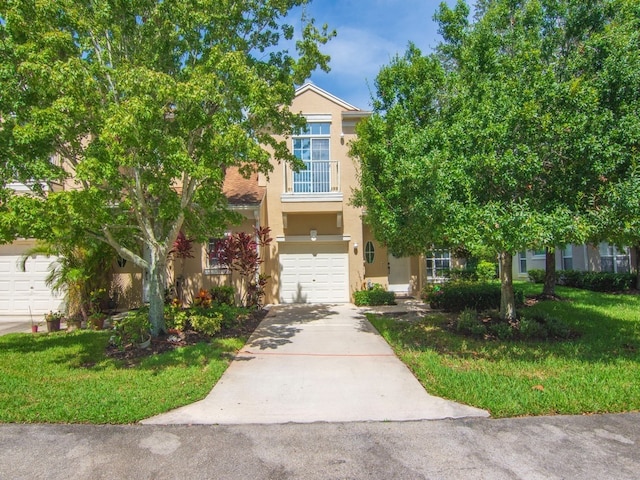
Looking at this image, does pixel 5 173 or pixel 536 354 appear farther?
pixel 536 354

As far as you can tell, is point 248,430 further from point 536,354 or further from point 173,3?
point 173,3

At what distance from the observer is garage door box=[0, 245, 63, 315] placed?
12539 mm

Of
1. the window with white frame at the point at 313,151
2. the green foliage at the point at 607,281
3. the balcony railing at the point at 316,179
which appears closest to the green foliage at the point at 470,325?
the balcony railing at the point at 316,179

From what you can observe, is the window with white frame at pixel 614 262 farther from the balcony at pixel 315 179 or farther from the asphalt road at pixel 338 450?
the asphalt road at pixel 338 450

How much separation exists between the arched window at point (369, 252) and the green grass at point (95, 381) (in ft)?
24.6

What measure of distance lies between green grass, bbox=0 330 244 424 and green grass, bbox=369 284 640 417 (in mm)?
3572

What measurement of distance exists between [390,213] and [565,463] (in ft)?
15.3

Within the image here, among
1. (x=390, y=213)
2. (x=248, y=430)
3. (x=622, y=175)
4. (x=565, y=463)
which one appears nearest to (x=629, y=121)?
(x=622, y=175)

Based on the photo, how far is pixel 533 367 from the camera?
6.55 meters

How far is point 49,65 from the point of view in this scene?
6.38 meters

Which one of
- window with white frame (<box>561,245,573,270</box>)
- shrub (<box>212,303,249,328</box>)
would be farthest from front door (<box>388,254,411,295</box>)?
window with white frame (<box>561,245,573,270</box>)

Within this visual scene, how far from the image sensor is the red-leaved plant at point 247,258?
12.3m

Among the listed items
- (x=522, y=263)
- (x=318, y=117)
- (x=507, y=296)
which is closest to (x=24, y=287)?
(x=318, y=117)

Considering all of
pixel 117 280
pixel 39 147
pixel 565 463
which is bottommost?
pixel 565 463
